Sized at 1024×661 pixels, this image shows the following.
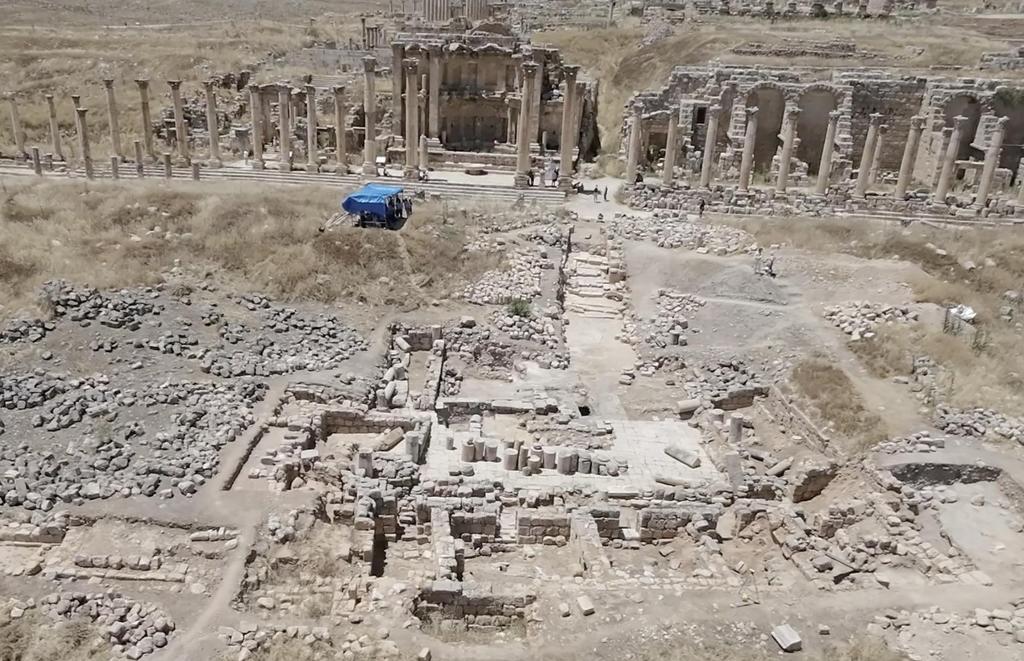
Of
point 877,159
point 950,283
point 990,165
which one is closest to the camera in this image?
point 950,283

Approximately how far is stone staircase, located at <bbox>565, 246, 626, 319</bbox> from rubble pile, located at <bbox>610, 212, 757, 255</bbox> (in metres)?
1.91

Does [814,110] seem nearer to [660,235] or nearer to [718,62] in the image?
[718,62]

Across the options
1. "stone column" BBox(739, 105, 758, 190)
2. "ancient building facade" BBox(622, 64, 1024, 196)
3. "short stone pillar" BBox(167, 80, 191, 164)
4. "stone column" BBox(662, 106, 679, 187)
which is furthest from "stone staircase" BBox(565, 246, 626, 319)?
Result: "short stone pillar" BBox(167, 80, 191, 164)

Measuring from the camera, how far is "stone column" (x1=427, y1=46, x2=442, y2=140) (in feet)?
127

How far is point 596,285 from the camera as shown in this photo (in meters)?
24.7

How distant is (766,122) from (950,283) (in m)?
18.0

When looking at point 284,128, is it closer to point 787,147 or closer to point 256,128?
point 256,128

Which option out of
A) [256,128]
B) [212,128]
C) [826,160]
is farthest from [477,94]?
[826,160]

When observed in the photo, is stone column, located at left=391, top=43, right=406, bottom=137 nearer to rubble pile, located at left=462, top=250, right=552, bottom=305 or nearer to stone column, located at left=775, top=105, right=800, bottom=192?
rubble pile, located at left=462, top=250, right=552, bottom=305

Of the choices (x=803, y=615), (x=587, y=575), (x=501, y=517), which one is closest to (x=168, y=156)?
(x=501, y=517)

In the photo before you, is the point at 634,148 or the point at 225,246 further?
the point at 634,148

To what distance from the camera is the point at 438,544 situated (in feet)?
39.8

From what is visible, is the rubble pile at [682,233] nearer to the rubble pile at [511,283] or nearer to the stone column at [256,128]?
the rubble pile at [511,283]

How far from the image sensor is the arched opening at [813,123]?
1513 inches
